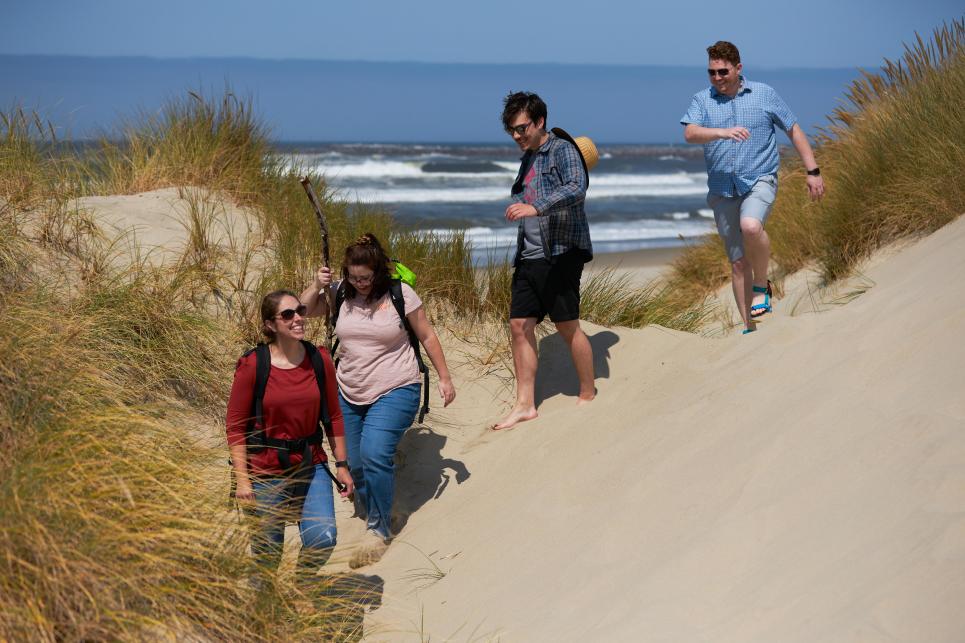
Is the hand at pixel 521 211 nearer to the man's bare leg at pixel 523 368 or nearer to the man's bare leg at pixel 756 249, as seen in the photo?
the man's bare leg at pixel 523 368

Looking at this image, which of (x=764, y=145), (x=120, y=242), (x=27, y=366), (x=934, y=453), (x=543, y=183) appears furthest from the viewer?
(x=120, y=242)

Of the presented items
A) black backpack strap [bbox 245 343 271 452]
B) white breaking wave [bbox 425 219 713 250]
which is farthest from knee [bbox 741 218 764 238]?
white breaking wave [bbox 425 219 713 250]

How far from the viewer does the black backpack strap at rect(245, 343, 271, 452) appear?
4.17 m

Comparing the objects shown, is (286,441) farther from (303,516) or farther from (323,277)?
(323,277)

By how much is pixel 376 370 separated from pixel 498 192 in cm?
2399

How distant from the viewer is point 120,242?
6438 mm

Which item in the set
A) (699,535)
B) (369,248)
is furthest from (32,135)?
(699,535)

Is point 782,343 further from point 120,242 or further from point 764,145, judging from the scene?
point 120,242

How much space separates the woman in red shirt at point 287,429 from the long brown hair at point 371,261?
24.1 inches

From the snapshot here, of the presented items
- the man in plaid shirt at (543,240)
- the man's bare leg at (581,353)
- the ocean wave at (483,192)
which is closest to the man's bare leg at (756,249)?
the man in plaid shirt at (543,240)

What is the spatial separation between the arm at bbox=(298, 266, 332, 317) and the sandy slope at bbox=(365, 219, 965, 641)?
125cm

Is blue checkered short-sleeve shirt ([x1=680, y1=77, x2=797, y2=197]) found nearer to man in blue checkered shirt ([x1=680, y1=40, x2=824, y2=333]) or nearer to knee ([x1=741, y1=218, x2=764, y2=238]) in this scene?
man in blue checkered shirt ([x1=680, y1=40, x2=824, y2=333])

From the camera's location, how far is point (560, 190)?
5102 mm

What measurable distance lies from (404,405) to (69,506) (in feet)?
6.92
